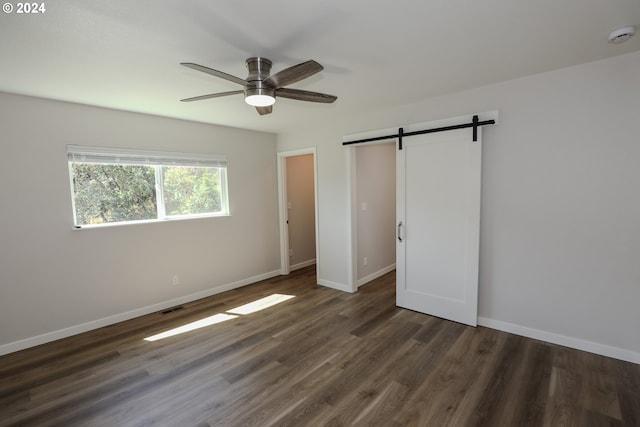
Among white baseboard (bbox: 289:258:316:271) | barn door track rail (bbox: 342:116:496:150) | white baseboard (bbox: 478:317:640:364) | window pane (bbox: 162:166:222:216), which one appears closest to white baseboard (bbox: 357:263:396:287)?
white baseboard (bbox: 289:258:316:271)

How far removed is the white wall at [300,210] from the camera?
5.51 meters

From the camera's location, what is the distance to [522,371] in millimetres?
2398

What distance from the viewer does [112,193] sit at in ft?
11.5

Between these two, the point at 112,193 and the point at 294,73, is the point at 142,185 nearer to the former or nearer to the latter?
the point at 112,193

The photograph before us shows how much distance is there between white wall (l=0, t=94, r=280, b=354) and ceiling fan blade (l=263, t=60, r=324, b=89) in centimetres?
248

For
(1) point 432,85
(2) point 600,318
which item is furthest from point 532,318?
(1) point 432,85

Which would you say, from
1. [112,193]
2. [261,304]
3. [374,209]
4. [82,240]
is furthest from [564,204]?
[82,240]

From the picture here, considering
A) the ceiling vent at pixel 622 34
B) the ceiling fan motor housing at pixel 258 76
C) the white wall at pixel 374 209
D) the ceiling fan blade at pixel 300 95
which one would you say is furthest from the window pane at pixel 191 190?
the ceiling vent at pixel 622 34

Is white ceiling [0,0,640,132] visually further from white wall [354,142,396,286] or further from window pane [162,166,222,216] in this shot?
white wall [354,142,396,286]

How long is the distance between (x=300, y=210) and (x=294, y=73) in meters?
3.95

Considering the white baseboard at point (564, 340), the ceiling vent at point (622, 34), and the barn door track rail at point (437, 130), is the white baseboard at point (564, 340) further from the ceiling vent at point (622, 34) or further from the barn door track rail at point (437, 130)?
the ceiling vent at point (622, 34)

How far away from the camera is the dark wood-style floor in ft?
6.53

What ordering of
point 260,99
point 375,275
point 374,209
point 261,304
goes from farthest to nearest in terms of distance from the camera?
point 375,275 → point 374,209 → point 261,304 → point 260,99

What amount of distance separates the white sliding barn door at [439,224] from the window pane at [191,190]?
2682mm
